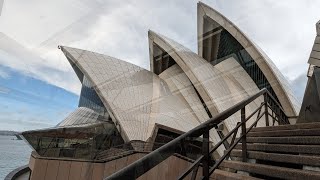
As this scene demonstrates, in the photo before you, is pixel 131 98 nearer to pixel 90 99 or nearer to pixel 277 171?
pixel 90 99

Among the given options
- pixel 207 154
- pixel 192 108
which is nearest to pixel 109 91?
pixel 192 108

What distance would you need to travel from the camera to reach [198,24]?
20.3 metres

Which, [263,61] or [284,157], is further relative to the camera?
[263,61]

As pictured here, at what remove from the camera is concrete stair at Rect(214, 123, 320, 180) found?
208 cm

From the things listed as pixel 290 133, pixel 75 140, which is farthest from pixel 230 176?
pixel 75 140

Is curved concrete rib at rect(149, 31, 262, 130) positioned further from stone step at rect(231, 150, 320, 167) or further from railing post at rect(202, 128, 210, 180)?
railing post at rect(202, 128, 210, 180)

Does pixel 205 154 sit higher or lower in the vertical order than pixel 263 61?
lower

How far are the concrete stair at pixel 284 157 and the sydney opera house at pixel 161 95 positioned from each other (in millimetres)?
7207

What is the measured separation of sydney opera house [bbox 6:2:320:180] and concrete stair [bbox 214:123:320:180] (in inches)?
284

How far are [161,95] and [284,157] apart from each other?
51.1ft

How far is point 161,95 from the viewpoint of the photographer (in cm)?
1789

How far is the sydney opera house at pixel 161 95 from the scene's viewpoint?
1251cm

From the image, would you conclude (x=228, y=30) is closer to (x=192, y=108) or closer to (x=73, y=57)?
(x=192, y=108)

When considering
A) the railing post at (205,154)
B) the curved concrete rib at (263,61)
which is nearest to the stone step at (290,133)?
the railing post at (205,154)
